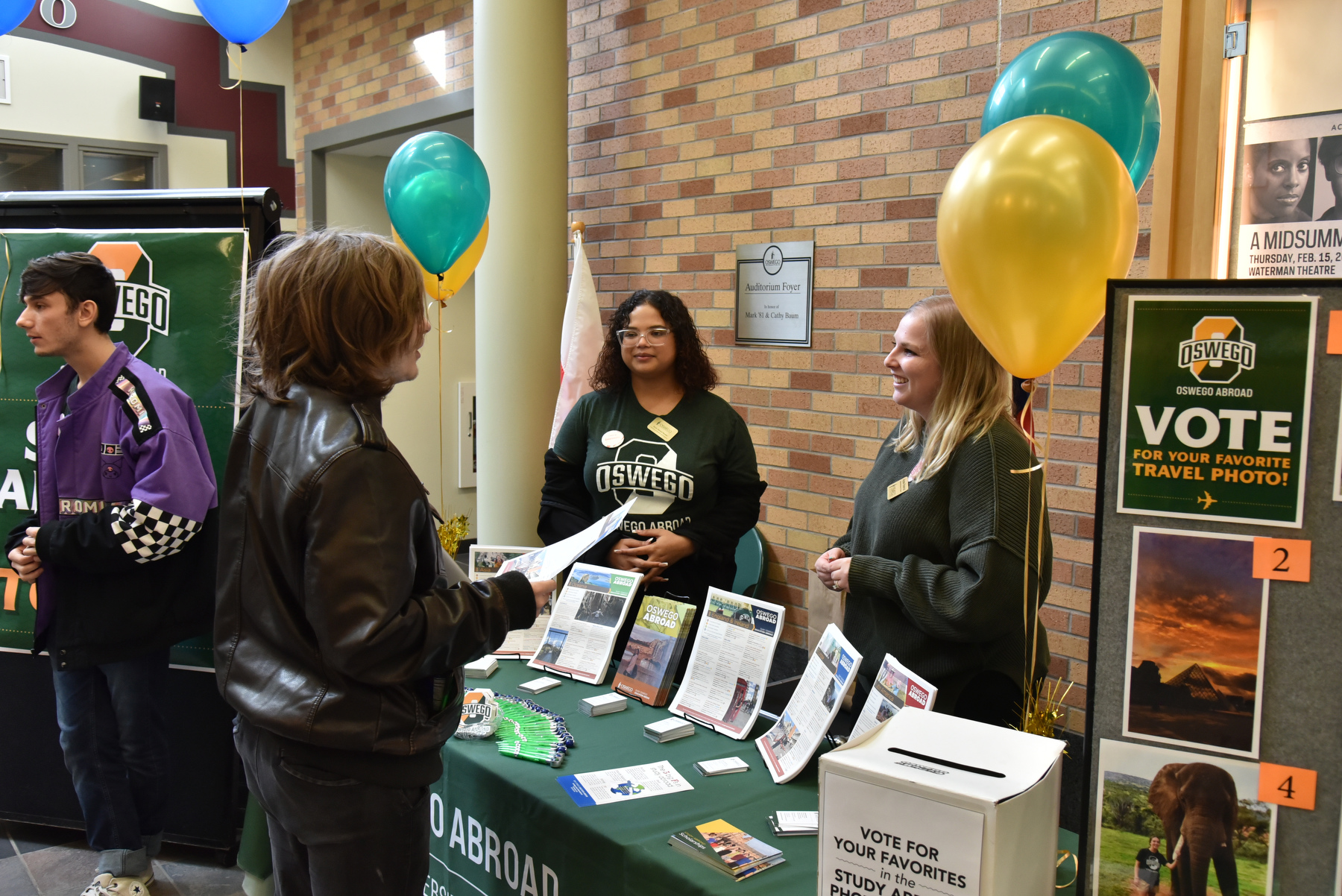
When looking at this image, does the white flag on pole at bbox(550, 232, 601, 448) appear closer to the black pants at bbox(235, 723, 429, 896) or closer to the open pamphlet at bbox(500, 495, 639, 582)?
the open pamphlet at bbox(500, 495, 639, 582)

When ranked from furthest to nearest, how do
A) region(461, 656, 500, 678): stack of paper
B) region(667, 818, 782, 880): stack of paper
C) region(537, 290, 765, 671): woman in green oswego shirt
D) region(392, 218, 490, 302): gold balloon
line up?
region(392, 218, 490, 302): gold balloon < region(537, 290, 765, 671): woman in green oswego shirt < region(461, 656, 500, 678): stack of paper < region(667, 818, 782, 880): stack of paper

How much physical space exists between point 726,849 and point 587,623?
0.87 m

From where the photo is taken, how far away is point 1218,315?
3.84ft

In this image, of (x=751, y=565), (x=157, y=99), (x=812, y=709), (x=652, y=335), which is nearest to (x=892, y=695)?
(x=812, y=709)

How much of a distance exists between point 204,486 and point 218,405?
37 centimetres

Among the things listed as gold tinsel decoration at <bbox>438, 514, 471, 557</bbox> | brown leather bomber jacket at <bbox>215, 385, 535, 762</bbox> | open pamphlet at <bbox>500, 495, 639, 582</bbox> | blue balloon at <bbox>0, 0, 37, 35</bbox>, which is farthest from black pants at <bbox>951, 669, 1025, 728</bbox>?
blue balloon at <bbox>0, 0, 37, 35</bbox>

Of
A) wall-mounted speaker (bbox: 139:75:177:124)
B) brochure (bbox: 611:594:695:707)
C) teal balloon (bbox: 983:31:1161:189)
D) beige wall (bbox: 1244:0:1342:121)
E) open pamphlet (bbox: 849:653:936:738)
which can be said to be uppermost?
wall-mounted speaker (bbox: 139:75:177:124)

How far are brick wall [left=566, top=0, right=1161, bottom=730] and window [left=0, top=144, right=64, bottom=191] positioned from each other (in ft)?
12.5

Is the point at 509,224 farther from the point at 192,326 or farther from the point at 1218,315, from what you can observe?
the point at 1218,315

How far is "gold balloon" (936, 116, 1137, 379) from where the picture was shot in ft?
4.19

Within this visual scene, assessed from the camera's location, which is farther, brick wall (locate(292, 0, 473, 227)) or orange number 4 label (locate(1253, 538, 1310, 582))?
brick wall (locate(292, 0, 473, 227))

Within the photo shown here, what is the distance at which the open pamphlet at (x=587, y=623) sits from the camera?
216cm

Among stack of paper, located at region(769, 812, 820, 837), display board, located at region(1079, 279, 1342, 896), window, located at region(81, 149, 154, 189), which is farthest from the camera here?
window, located at region(81, 149, 154, 189)

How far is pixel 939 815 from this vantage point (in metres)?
1.04
